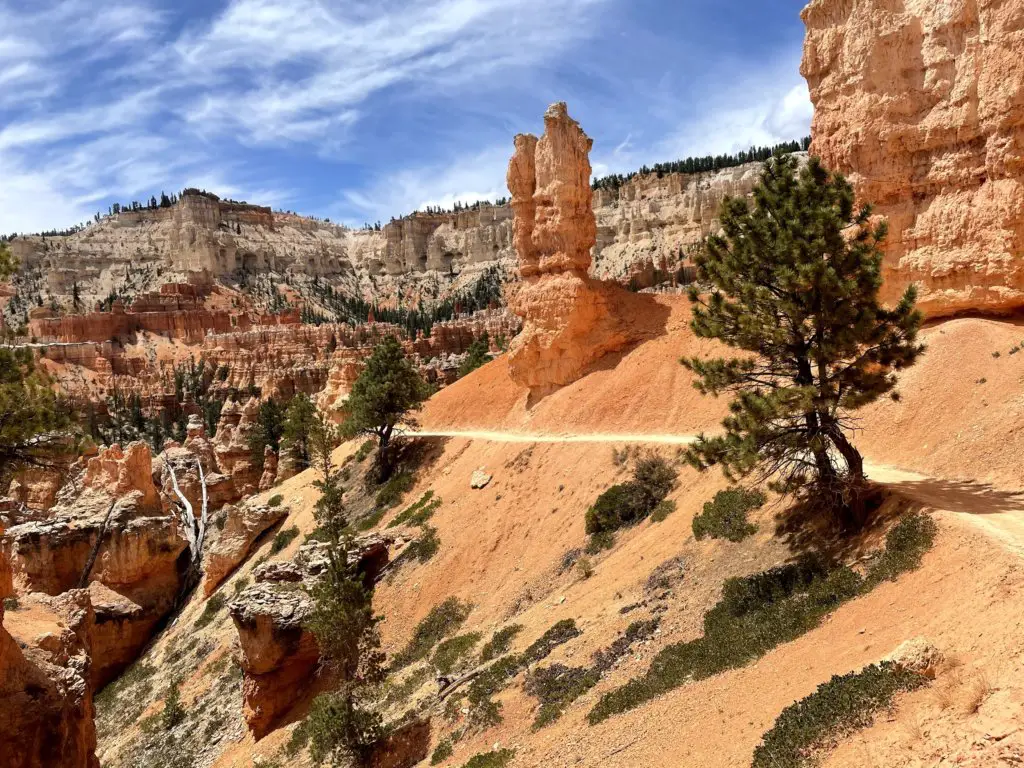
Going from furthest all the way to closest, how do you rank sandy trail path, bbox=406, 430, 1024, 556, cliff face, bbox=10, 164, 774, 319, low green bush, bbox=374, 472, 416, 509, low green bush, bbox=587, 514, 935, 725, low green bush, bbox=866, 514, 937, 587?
cliff face, bbox=10, 164, 774, 319, low green bush, bbox=374, 472, 416, 509, low green bush, bbox=587, 514, 935, 725, low green bush, bbox=866, 514, 937, 587, sandy trail path, bbox=406, 430, 1024, 556

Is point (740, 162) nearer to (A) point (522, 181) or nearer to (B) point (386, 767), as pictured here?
(A) point (522, 181)

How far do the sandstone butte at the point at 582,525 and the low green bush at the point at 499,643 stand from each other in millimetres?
704

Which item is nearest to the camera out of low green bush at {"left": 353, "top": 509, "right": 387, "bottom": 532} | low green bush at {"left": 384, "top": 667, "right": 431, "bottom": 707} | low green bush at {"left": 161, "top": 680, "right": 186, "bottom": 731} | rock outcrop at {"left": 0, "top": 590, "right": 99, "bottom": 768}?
rock outcrop at {"left": 0, "top": 590, "right": 99, "bottom": 768}

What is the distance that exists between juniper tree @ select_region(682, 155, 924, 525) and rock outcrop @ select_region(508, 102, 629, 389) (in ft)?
62.6

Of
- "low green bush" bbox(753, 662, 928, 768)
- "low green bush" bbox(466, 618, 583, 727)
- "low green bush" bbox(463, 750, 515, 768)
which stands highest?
"low green bush" bbox(753, 662, 928, 768)

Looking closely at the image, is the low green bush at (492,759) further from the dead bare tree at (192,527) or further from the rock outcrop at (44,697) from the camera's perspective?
the dead bare tree at (192,527)

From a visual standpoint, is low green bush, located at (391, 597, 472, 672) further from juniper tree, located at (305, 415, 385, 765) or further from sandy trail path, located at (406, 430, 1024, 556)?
sandy trail path, located at (406, 430, 1024, 556)

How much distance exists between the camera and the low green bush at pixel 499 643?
52.9 ft

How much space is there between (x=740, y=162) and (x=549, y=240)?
115 metres

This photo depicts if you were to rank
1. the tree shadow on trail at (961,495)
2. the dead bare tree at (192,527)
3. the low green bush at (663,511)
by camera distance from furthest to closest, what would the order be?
the dead bare tree at (192,527) → the low green bush at (663,511) → the tree shadow on trail at (961,495)

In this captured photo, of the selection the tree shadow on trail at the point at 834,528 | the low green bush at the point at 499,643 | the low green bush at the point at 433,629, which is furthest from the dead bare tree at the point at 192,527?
the tree shadow on trail at the point at 834,528

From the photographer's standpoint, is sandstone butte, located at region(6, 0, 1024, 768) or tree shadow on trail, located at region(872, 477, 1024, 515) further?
tree shadow on trail, located at region(872, 477, 1024, 515)

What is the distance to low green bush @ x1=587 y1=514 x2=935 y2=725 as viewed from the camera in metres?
10.3

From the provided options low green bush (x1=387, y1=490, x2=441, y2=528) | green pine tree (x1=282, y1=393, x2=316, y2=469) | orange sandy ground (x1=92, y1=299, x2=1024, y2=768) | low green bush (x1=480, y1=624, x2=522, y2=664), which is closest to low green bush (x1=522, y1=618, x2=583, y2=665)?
orange sandy ground (x1=92, y1=299, x2=1024, y2=768)
